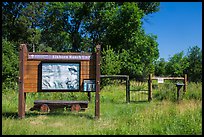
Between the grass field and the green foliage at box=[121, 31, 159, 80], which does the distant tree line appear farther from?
the grass field

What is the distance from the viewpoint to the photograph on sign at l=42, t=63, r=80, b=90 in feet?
31.2

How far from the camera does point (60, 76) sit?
31.4 ft

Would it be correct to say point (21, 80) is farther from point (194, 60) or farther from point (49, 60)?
point (194, 60)

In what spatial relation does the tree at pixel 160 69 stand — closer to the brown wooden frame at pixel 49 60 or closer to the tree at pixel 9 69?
the tree at pixel 9 69

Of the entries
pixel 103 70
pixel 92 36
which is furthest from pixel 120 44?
pixel 103 70

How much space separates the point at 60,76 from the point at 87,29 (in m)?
31.9

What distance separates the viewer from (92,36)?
41.3 metres

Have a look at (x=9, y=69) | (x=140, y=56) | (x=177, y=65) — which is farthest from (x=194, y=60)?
(x=9, y=69)

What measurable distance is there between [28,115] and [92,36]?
31.9 metres

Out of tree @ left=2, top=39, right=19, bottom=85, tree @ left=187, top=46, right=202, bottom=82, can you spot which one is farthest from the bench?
tree @ left=187, top=46, right=202, bottom=82

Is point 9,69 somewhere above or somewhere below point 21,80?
above

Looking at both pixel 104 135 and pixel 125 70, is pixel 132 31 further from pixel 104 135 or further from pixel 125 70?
pixel 104 135

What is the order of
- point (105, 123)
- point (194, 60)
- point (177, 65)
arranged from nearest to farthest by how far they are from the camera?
point (105, 123), point (194, 60), point (177, 65)

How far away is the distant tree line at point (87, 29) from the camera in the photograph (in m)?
37.2
